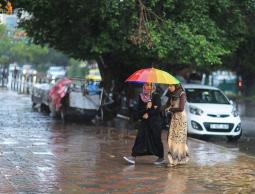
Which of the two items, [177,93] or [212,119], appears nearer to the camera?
[177,93]

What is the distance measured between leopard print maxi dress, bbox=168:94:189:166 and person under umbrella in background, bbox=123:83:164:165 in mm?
234

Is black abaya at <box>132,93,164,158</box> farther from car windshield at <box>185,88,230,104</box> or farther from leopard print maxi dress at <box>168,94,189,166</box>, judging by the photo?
car windshield at <box>185,88,230,104</box>

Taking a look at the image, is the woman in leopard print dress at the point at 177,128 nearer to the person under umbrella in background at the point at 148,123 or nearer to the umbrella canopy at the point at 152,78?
the person under umbrella in background at the point at 148,123

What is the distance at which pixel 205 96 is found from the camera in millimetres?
18797

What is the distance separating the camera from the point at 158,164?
38.7 ft

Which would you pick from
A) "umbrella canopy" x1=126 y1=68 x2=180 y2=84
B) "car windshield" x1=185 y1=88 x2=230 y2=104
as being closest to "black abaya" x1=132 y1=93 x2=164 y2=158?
"umbrella canopy" x1=126 y1=68 x2=180 y2=84

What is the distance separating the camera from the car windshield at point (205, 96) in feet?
60.7

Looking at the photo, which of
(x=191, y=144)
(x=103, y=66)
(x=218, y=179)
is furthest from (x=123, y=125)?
(x=218, y=179)

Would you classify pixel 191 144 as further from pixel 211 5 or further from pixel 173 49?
pixel 211 5

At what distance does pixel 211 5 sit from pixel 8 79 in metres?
33.7

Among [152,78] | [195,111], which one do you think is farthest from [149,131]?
[195,111]

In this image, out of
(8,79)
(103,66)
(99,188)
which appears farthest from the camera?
(8,79)

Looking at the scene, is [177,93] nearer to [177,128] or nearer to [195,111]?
[177,128]

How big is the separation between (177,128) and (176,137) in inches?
6.8
